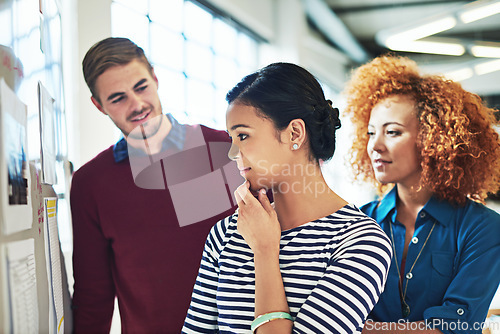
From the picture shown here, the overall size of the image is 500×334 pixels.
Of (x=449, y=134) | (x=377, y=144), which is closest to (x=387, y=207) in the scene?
(x=377, y=144)

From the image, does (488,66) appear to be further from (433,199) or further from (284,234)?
(284,234)

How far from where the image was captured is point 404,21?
6.05m

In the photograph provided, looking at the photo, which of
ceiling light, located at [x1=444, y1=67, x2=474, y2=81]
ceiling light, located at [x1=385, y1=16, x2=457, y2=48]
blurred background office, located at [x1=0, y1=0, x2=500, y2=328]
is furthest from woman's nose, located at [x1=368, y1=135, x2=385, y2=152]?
ceiling light, located at [x1=444, y1=67, x2=474, y2=81]

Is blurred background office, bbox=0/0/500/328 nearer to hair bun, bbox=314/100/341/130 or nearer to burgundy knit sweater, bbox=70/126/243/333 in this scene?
burgundy knit sweater, bbox=70/126/243/333

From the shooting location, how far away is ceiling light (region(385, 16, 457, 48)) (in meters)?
3.10

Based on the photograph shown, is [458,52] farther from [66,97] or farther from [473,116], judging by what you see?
[66,97]

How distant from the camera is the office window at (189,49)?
1.96 m

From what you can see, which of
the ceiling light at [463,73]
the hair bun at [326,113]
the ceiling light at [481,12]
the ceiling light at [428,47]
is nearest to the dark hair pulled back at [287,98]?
the hair bun at [326,113]

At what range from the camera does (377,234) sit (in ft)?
3.37

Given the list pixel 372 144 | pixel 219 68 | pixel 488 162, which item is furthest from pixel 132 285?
pixel 219 68

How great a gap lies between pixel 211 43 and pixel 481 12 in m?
1.79

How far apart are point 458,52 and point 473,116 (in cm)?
282

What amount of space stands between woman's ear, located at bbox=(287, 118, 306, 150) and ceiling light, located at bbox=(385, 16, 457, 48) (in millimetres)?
2456

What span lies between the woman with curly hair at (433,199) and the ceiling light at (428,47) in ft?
6.16
